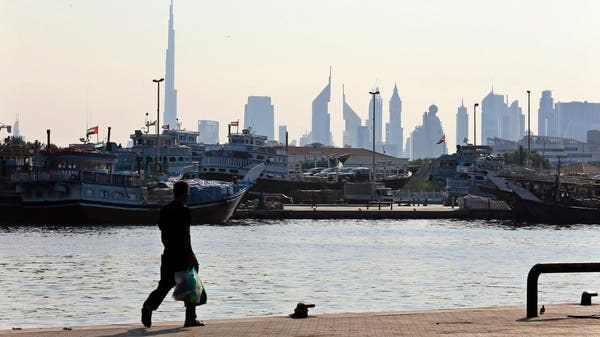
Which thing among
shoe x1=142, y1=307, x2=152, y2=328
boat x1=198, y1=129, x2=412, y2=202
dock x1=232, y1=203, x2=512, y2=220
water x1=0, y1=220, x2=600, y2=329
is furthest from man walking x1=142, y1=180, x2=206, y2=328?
boat x1=198, y1=129, x2=412, y2=202

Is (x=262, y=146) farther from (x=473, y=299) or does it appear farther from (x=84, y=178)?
(x=473, y=299)

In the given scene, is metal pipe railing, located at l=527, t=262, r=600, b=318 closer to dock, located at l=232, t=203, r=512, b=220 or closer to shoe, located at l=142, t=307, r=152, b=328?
shoe, located at l=142, t=307, r=152, b=328

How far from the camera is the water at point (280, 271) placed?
1271 inches

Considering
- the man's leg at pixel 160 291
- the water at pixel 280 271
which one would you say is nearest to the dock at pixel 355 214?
the water at pixel 280 271

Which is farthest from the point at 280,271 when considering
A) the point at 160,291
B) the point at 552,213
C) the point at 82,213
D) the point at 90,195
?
the point at 552,213

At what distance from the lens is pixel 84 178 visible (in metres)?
97.6

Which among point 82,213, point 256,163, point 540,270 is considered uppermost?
point 256,163

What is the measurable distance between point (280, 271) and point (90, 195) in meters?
52.9

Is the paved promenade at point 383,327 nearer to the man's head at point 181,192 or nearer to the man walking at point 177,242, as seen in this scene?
the man walking at point 177,242

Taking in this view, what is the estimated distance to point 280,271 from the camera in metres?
47.4

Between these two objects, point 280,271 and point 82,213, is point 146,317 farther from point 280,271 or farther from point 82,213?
point 82,213

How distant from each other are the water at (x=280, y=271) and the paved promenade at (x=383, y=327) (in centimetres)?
740

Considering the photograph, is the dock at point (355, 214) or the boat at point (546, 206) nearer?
the dock at point (355, 214)

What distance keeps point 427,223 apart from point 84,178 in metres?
29.3
